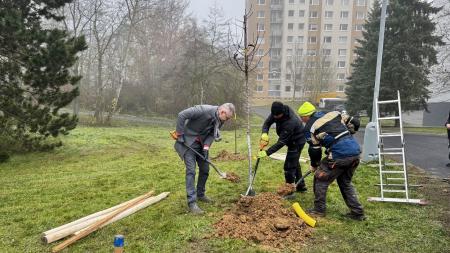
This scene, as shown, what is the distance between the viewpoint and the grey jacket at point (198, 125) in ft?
20.1

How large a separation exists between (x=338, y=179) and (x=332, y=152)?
536 millimetres

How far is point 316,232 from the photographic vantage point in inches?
214

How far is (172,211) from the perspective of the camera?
630cm

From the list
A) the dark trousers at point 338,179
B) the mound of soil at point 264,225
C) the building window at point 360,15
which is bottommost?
the mound of soil at point 264,225

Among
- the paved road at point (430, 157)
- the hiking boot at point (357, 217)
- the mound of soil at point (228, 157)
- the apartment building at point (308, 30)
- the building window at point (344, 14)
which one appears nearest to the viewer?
the hiking boot at point (357, 217)

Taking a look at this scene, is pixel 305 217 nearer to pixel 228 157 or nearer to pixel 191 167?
pixel 191 167

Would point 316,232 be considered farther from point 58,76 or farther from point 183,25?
point 183,25

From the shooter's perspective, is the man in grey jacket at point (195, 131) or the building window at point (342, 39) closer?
the man in grey jacket at point (195, 131)

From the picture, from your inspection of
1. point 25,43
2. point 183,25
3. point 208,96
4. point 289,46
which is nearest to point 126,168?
point 25,43

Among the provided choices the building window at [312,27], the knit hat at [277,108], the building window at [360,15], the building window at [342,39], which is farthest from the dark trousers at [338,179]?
the building window at [360,15]

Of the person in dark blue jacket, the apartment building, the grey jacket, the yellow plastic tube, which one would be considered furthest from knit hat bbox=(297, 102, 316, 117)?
the apartment building

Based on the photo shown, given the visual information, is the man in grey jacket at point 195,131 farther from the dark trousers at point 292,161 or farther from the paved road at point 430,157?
the paved road at point 430,157

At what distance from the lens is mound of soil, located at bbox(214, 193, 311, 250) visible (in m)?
5.09

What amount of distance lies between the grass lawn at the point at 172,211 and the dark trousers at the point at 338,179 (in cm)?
25
